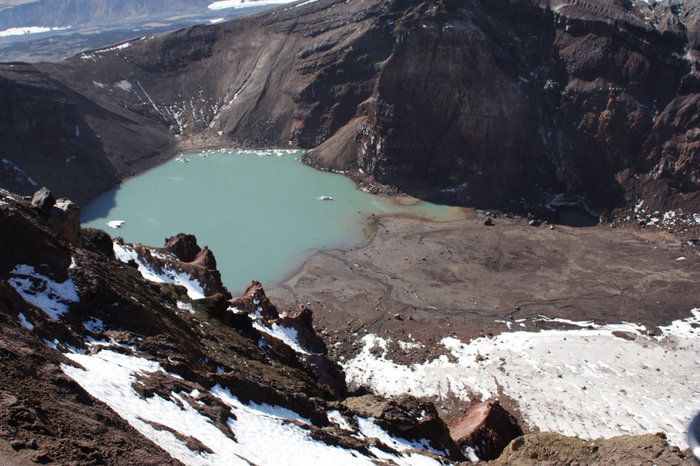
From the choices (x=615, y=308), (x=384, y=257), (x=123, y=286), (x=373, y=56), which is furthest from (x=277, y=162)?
(x=123, y=286)

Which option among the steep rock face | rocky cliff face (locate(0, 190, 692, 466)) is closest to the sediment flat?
rocky cliff face (locate(0, 190, 692, 466))

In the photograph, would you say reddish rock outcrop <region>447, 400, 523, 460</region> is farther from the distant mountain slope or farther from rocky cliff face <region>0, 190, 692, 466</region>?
the distant mountain slope

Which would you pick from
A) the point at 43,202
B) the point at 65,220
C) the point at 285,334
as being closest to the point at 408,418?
the point at 285,334

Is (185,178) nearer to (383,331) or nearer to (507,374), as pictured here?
(383,331)

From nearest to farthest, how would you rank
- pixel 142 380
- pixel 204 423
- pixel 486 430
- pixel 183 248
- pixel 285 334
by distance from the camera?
pixel 204 423
pixel 142 380
pixel 486 430
pixel 285 334
pixel 183 248

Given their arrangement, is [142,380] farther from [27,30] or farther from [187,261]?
[27,30]
